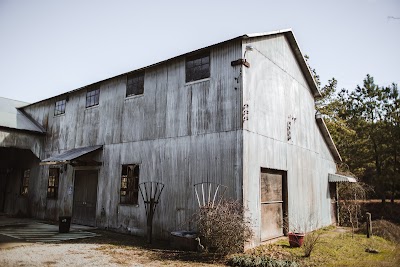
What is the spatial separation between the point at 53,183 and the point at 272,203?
39.6 feet

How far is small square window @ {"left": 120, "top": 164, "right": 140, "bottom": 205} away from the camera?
11.8m

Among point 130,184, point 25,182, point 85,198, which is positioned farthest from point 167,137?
point 25,182

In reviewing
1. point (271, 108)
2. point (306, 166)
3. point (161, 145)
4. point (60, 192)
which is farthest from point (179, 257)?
point (60, 192)

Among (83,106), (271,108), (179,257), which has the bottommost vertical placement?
(179,257)

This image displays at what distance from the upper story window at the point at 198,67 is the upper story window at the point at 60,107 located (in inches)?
361

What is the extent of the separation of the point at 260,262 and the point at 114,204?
24.4 feet

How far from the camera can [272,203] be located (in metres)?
10.7

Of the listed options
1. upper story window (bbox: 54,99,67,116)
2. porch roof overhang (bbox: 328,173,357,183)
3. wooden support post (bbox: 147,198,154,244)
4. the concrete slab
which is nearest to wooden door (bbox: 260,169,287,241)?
wooden support post (bbox: 147,198,154,244)

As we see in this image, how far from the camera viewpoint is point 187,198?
9914mm

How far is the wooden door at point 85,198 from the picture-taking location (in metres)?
13.5

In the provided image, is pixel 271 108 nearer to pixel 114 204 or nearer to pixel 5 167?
pixel 114 204

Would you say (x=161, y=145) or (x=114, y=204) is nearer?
(x=161, y=145)

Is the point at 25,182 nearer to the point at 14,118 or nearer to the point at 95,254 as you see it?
the point at 14,118

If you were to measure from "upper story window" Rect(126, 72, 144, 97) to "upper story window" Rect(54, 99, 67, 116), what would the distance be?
556 centimetres
